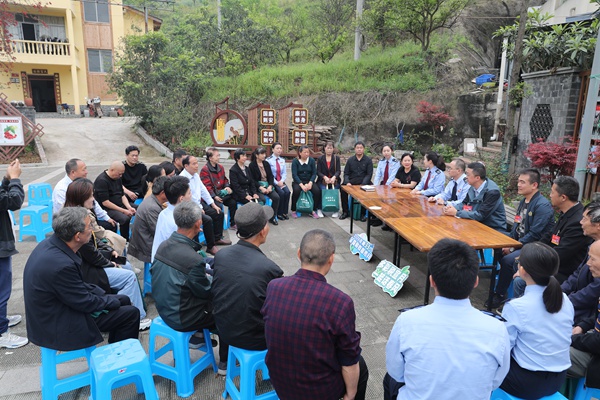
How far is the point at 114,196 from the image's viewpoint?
5.61 m

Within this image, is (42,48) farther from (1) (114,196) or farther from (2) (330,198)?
(2) (330,198)

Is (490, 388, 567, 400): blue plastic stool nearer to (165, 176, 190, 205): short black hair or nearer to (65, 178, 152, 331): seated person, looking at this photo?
(65, 178, 152, 331): seated person

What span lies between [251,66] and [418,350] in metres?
18.1

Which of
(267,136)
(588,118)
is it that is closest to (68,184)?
(588,118)

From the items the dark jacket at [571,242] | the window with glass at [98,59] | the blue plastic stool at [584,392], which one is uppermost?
the window with glass at [98,59]

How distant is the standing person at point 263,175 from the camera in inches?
281

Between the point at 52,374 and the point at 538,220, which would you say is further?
the point at 538,220

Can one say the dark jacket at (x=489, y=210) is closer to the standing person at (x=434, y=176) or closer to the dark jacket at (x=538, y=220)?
the dark jacket at (x=538, y=220)

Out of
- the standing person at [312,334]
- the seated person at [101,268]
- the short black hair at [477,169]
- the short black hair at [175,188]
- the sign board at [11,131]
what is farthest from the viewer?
the sign board at [11,131]

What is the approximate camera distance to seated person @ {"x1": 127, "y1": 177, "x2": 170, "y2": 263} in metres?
4.36

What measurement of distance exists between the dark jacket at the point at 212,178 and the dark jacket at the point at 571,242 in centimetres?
478

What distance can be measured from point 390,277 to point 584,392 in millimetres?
2325

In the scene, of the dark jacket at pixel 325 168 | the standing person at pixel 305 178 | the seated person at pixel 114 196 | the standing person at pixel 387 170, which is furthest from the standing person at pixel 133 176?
the standing person at pixel 387 170

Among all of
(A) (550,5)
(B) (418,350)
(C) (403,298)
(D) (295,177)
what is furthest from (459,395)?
(A) (550,5)
